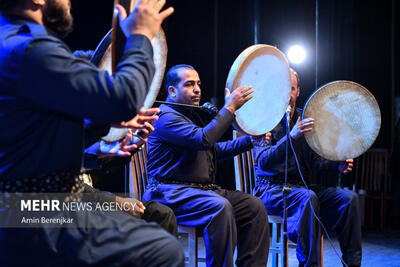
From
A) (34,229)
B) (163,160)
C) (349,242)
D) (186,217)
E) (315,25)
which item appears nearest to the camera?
(34,229)

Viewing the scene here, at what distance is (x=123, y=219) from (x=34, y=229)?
0.75 feet

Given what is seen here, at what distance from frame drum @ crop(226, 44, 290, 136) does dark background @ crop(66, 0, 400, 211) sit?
170 centimetres

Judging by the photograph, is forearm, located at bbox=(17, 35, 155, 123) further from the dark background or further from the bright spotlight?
the bright spotlight

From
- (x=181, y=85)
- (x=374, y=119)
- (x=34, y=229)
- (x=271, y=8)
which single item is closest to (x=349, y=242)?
(x=374, y=119)

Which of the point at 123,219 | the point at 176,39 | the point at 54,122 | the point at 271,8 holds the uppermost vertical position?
the point at 271,8

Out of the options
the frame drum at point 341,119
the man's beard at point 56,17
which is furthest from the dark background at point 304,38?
the man's beard at point 56,17

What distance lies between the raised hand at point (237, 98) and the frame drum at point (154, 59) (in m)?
0.71

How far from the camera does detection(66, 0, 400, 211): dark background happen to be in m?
4.73

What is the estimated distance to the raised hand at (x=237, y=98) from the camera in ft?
7.61

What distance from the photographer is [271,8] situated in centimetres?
536

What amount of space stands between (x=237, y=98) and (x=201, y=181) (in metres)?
0.59

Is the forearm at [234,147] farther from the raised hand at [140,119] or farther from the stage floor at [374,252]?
the raised hand at [140,119]

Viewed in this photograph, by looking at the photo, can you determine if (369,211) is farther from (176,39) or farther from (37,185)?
(37,185)

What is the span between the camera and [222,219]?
2.28 meters
